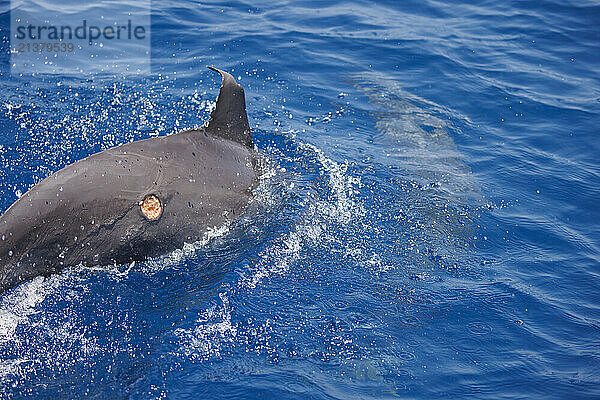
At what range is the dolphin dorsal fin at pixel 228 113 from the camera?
20.6 ft

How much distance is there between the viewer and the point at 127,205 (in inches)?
202

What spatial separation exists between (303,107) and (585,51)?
710cm

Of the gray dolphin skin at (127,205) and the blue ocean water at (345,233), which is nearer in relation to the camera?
the gray dolphin skin at (127,205)

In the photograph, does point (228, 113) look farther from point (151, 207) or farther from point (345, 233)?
point (345, 233)

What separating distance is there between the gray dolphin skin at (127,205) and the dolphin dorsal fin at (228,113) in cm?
1

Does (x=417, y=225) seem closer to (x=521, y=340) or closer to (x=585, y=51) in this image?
(x=521, y=340)

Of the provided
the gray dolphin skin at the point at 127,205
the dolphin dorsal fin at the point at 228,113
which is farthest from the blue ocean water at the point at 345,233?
the dolphin dorsal fin at the point at 228,113

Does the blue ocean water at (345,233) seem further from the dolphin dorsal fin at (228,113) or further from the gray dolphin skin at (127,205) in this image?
the dolphin dorsal fin at (228,113)

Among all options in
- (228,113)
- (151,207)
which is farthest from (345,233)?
(151,207)

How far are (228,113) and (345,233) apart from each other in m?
1.93

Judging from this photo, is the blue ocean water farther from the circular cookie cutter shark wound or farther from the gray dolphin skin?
the circular cookie cutter shark wound

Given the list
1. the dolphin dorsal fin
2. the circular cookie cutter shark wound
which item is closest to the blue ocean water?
the circular cookie cutter shark wound

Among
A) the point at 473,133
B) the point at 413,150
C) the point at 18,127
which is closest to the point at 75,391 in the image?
the point at 18,127

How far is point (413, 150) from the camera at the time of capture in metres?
9.41
